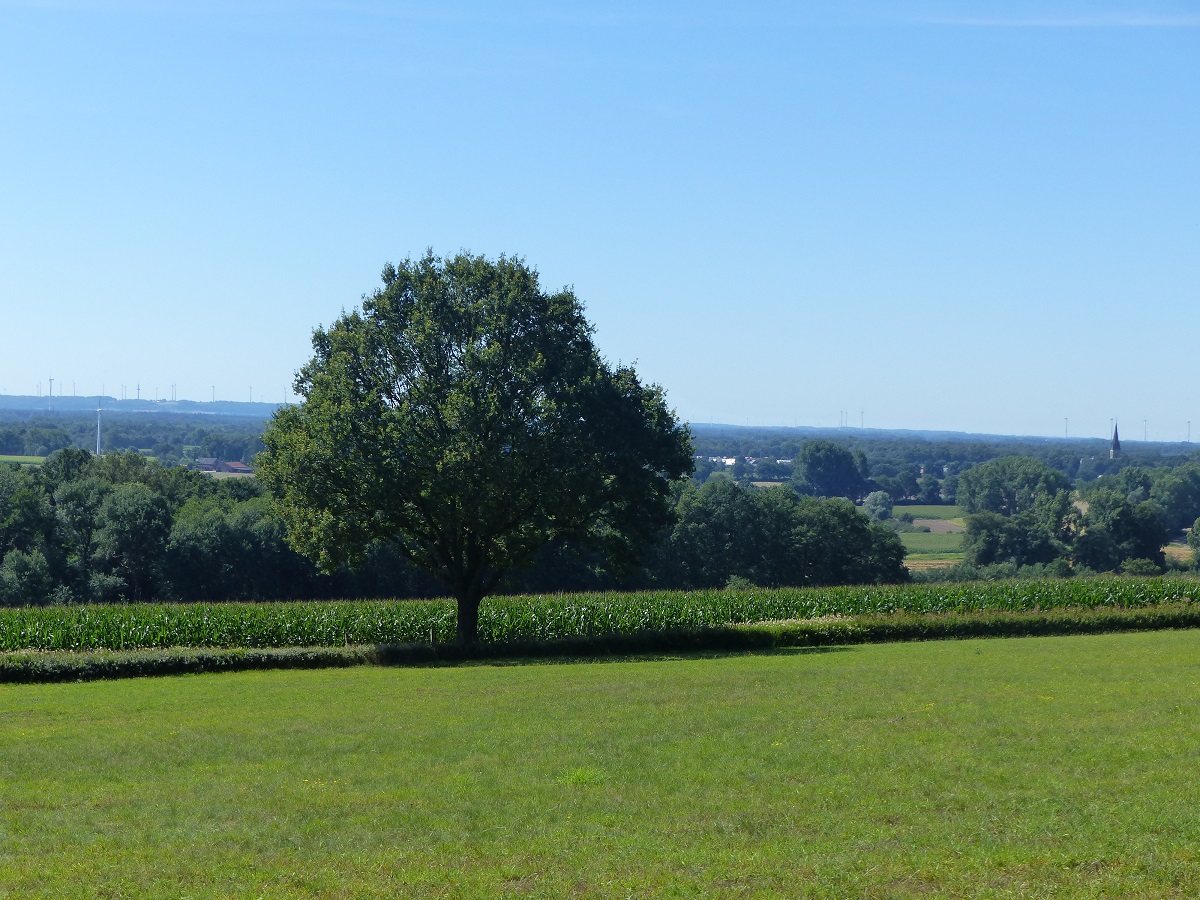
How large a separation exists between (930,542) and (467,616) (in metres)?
125

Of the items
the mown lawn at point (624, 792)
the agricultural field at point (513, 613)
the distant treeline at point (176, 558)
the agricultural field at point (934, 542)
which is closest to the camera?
the mown lawn at point (624, 792)

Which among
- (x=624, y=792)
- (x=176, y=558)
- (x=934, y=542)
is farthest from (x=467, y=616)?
(x=934, y=542)

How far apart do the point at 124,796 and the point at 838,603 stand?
39218mm

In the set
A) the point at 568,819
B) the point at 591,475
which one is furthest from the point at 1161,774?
the point at 591,475

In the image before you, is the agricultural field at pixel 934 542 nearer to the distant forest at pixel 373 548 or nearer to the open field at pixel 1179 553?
the distant forest at pixel 373 548

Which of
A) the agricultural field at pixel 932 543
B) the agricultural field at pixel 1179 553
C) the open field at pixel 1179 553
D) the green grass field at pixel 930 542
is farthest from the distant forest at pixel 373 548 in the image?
the green grass field at pixel 930 542

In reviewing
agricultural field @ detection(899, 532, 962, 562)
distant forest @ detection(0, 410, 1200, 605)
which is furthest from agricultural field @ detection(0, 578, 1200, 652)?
agricultural field @ detection(899, 532, 962, 562)

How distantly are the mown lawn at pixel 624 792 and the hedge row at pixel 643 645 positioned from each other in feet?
26.3

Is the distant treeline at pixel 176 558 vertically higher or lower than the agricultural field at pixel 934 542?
higher

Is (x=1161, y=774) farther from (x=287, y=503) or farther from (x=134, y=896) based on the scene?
(x=287, y=503)

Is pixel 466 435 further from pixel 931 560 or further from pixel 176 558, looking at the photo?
pixel 931 560

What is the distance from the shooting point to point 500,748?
19.2 m

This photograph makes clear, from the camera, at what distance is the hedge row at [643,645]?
34.8 m

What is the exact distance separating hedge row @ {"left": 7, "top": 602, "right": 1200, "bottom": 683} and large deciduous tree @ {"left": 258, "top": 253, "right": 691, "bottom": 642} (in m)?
3.06
